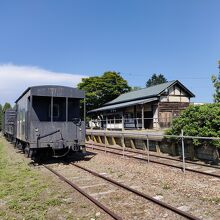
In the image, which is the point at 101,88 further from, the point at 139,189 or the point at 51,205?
the point at 51,205

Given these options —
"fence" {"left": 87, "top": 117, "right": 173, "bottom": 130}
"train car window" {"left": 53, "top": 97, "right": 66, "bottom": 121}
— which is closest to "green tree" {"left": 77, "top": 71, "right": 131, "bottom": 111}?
"fence" {"left": 87, "top": 117, "right": 173, "bottom": 130}

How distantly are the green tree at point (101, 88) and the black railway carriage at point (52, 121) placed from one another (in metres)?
33.4

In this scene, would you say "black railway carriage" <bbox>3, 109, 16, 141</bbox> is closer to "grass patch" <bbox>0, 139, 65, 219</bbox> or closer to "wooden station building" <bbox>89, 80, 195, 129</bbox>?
"grass patch" <bbox>0, 139, 65, 219</bbox>

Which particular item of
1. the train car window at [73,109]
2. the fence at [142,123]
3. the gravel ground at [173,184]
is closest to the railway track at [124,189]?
the gravel ground at [173,184]

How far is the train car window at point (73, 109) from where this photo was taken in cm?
1248

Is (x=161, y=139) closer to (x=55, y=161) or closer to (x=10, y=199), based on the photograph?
(x=55, y=161)

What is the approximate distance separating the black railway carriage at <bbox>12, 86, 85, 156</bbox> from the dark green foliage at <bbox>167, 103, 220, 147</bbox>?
454cm

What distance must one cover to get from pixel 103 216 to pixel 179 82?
28.7m

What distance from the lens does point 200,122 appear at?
10.9m

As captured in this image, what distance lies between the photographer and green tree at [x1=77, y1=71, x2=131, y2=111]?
46562 mm

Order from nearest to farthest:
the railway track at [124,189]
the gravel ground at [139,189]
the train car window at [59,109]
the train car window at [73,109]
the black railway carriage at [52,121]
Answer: the railway track at [124,189] → the gravel ground at [139,189] → the black railway carriage at [52,121] → the train car window at [59,109] → the train car window at [73,109]

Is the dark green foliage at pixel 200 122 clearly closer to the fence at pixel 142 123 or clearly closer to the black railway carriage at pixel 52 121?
the black railway carriage at pixel 52 121

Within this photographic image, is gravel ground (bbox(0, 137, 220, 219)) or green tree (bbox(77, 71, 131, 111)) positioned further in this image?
green tree (bbox(77, 71, 131, 111))

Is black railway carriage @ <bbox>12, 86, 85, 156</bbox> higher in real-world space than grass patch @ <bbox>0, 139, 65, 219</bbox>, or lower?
higher
